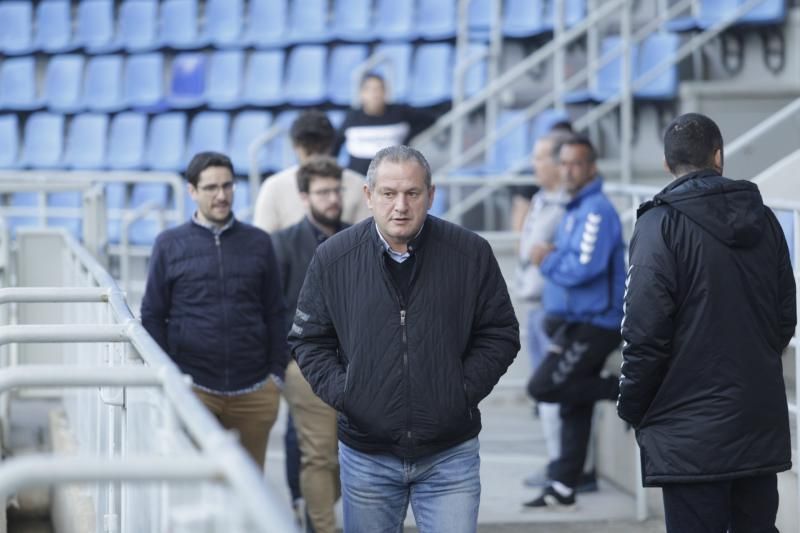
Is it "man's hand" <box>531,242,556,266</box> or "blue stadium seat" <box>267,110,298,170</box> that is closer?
"man's hand" <box>531,242,556,266</box>

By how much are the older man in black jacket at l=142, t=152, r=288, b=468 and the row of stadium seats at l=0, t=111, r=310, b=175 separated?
694 cm

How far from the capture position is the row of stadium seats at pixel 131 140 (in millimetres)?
12734

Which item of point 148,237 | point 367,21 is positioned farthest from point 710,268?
point 367,21

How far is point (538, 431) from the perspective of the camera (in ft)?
27.3

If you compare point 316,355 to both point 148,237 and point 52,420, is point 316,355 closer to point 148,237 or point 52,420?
point 52,420

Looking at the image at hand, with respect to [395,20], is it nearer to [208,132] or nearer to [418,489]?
[208,132]

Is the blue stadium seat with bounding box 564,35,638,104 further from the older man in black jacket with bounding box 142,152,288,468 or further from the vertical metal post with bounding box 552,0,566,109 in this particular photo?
the older man in black jacket with bounding box 142,152,288,468

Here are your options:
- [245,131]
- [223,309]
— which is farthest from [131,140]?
[223,309]

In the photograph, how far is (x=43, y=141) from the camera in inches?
533

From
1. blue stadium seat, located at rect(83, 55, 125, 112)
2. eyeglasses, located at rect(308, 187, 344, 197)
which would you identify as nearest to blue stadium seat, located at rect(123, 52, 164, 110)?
blue stadium seat, located at rect(83, 55, 125, 112)

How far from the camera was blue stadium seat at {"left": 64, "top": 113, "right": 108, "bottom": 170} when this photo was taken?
13258 millimetres

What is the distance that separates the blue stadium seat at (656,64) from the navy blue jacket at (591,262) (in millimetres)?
3872

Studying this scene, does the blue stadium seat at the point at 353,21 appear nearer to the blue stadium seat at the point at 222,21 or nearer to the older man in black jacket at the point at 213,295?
the blue stadium seat at the point at 222,21

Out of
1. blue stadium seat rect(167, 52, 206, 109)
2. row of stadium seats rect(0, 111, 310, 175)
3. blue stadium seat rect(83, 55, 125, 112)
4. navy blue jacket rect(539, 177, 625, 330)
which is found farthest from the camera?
blue stadium seat rect(83, 55, 125, 112)
